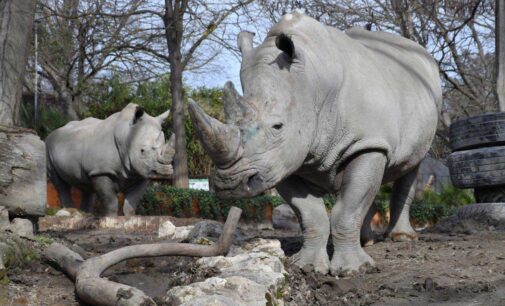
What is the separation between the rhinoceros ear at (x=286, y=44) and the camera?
5.44m

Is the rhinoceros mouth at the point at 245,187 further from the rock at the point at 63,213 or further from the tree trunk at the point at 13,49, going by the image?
the rock at the point at 63,213

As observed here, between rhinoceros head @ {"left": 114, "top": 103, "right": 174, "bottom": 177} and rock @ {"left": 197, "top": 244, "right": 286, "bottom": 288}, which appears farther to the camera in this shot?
rhinoceros head @ {"left": 114, "top": 103, "right": 174, "bottom": 177}

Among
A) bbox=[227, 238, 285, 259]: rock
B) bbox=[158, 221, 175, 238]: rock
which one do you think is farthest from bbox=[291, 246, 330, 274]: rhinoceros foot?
bbox=[158, 221, 175, 238]: rock

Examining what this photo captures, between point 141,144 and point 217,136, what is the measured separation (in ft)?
26.1

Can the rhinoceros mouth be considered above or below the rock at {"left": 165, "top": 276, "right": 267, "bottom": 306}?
above

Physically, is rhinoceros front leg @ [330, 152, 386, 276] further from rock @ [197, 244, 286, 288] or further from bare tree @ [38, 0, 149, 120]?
bare tree @ [38, 0, 149, 120]

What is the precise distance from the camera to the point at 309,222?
19.4 feet

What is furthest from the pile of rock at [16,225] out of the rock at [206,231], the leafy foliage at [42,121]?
the leafy foliage at [42,121]

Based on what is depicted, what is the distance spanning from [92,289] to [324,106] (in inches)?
81.8

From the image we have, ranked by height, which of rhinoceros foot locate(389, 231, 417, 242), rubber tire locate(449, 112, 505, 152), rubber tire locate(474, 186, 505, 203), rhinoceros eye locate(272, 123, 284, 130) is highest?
rubber tire locate(449, 112, 505, 152)

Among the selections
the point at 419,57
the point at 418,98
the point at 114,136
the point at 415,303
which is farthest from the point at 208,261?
the point at 114,136

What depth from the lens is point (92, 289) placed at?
183 inches

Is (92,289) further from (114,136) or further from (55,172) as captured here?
(55,172)

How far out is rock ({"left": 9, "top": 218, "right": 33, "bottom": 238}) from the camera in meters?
6.06
